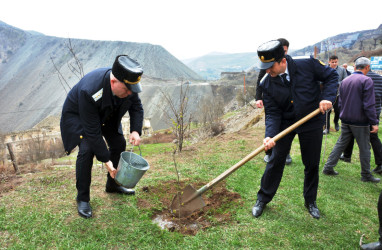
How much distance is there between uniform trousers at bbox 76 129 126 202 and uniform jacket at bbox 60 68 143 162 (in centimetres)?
14

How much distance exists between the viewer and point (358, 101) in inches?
173

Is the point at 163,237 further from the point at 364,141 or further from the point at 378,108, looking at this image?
the point at 378,108

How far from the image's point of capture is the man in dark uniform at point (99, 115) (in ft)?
8.87

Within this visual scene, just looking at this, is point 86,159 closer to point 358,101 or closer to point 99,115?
point 99,115

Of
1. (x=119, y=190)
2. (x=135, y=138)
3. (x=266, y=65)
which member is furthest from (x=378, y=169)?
(x=119, y=190)

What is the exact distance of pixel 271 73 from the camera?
292cm

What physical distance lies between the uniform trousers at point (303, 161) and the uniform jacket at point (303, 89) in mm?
133

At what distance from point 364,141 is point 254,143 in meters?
3.03

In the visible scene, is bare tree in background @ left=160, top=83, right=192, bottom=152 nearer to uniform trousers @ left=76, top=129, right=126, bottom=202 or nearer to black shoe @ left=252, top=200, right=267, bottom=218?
uniform trousers @ left=76, top=129, right=126, bottom=202

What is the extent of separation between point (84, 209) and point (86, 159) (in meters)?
0.66

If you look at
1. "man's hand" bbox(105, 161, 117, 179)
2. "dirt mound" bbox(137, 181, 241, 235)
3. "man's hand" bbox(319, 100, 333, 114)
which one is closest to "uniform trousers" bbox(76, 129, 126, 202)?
"man's hand" bbox(105, 161, 117, 179)

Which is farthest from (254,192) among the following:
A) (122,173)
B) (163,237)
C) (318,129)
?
(122,173)

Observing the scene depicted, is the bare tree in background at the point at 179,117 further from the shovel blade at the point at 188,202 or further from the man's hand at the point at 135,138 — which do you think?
the shovel blade at the point at 188,202

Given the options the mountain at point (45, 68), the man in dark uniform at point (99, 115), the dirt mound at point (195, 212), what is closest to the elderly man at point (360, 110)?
the dirt mound at point (195, 212)
